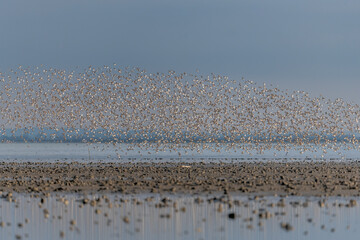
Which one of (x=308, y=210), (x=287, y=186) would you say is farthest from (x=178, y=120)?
(x=308, y=210)

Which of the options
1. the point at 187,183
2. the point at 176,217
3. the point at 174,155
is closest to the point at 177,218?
the point at 176,217

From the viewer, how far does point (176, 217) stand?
2423 cm

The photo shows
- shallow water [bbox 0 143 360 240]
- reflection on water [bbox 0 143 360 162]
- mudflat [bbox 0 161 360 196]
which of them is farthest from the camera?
reflection on water [bbox 0 143 360 162]

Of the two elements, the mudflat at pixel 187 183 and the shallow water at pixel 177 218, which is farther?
the mudflat at pixel 187 183

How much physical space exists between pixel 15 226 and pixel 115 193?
32.3ft

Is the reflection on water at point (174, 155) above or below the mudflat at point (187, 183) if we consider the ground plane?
below

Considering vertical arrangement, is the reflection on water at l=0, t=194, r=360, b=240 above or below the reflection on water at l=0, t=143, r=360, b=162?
above

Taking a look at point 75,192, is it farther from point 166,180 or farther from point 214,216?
point 214,216

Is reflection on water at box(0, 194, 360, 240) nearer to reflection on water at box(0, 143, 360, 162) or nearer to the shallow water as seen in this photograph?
the shallow water

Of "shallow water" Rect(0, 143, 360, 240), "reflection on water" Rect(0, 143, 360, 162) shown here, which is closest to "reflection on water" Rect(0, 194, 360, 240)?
"shallow water" Rect(0, 143, 360, 240)

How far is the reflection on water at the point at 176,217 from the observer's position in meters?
21.2

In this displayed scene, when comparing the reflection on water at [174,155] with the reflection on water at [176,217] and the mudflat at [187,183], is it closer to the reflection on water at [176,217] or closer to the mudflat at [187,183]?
the mudflat at [187,183]

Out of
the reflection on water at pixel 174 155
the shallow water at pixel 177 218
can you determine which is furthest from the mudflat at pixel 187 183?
the reflection on water at pixel 174 155

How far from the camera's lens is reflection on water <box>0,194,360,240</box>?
21.2 metres
